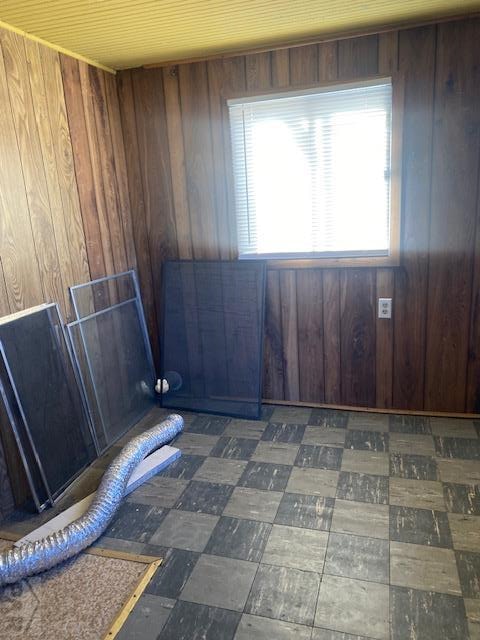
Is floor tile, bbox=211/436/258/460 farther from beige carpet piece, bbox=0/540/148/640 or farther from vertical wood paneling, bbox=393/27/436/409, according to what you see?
vertical wood paneling, bbox=393/27/436/409

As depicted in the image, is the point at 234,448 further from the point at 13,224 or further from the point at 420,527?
the point at 13,224

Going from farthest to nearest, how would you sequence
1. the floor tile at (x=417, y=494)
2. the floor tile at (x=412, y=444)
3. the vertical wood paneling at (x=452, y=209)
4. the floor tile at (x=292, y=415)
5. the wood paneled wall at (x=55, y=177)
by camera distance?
the floor tile at (x=292, y=415) < the floor tile at (x=412, y=444) < the vertical wood paneling at (x=452, y=209) < the wood paneled wall at (x=55, y=177) < the floor tile at (x=417, y=494)

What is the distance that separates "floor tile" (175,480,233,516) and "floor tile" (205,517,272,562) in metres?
0.10

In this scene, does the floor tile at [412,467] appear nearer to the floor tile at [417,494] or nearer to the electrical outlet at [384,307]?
the floor tile at [417,494]

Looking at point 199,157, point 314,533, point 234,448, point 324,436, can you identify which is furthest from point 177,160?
point 314,533

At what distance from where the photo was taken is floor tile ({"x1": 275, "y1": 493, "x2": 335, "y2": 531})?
2.04m

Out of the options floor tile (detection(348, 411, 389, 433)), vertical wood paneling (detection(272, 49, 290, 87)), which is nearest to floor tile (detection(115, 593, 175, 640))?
floor tile (detection(348, 411, 389, 433))

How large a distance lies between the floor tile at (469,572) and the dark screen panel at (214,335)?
4.84 ft

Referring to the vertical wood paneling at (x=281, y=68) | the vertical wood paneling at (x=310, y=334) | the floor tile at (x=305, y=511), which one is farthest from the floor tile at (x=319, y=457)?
the vertical wood paneling at (x=281, y=68)

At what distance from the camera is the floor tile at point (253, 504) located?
2117 mm

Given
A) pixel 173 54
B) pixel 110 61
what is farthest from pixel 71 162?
pixel 173 54

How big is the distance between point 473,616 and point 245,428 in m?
1.59

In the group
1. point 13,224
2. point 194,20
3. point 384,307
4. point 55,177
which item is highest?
point 194,20

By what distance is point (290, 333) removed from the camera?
309cm
